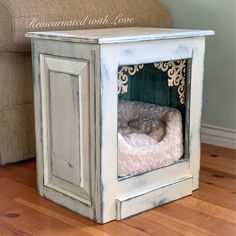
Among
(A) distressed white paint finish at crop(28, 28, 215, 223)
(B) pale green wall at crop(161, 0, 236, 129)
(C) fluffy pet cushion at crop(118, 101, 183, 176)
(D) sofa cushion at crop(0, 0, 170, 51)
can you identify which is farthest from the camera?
(B) pale green wall at crop(161, 0, 236, 129)

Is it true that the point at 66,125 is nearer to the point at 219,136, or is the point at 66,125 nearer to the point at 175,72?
the point at 175,72

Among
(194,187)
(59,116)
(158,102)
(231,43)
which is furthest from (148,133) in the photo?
(231,43)

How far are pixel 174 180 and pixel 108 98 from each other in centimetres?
37

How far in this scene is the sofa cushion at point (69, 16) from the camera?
4.92ft

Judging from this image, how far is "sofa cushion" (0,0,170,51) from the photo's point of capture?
150cm

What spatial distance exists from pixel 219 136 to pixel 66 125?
87cm

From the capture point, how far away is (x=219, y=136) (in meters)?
1.98

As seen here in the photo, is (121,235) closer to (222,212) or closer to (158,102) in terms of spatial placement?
(222,212)

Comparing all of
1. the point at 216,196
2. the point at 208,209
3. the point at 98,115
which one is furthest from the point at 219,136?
the point at 98,115

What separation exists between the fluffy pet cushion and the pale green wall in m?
0.48

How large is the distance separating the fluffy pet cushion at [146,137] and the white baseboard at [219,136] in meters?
0.49

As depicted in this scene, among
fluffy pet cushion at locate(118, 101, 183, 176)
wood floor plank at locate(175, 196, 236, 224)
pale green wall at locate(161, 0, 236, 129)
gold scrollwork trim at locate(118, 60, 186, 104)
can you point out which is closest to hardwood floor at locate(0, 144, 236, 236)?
wood floor plank at locate(175, 196, 236, 224)

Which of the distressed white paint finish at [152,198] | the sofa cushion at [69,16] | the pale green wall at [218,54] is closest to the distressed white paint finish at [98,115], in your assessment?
the distressed white paint finish at [152,198]

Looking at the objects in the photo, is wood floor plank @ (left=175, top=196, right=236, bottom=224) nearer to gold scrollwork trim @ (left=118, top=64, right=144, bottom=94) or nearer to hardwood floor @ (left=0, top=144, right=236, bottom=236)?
hardwood floor @ (left=0, top=144, right=236, bottom=236)
